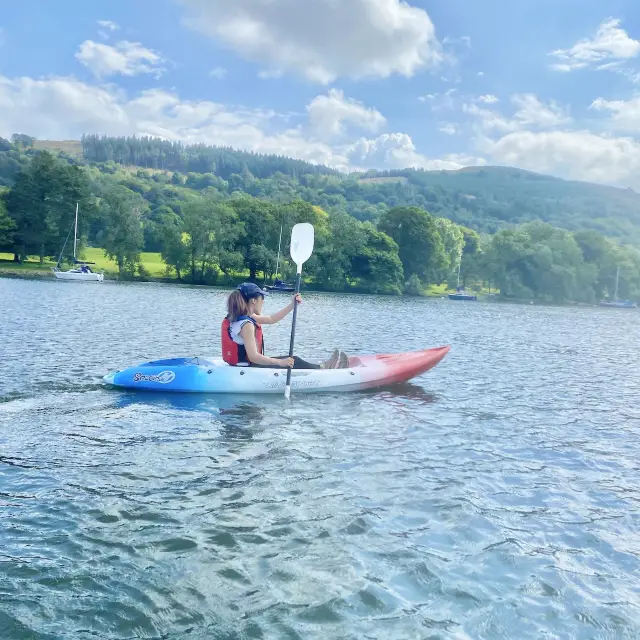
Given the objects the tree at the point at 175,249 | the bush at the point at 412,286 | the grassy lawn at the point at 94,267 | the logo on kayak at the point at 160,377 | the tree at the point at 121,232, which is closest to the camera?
the logo on kayak at the point at 160,377

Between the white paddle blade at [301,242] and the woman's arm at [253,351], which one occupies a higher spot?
the white paddle blade at [301,242]

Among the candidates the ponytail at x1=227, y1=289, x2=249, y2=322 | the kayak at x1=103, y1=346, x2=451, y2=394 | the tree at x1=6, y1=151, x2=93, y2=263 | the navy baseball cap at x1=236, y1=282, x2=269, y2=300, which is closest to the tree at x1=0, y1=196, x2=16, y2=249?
the tree at x1=6, y1=151, x2=93, y2=263

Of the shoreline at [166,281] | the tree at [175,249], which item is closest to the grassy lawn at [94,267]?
the shoreline at [166,281]

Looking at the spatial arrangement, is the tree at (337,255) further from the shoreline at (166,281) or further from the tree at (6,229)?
the tree at (6,229)

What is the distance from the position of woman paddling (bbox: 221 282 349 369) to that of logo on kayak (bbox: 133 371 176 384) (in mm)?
1148

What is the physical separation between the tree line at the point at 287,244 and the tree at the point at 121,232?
0.12m

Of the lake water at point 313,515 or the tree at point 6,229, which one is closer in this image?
the lake water at point 313,515

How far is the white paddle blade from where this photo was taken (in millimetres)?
14984

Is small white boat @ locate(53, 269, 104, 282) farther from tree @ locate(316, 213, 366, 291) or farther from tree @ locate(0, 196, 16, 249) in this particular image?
tree @ locate(316, 213, 366, 291)

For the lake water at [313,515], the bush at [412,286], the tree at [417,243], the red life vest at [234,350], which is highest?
the tree at [417,243]

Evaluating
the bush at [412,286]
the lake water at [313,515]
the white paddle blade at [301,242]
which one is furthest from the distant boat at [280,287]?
the lake water at [313,515]

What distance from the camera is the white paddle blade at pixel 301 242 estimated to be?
15.0 meters

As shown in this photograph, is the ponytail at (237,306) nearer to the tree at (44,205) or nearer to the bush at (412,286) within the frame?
the tree at (44,205)

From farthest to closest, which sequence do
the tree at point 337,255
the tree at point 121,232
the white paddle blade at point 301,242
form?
the tree at point 337,255 → the tree at point 121,232 → the white paddle blade at point 301,242
